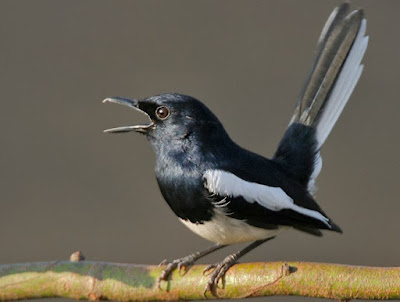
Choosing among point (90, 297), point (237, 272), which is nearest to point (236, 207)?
point (237, 272)

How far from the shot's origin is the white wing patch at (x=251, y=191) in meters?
1.91

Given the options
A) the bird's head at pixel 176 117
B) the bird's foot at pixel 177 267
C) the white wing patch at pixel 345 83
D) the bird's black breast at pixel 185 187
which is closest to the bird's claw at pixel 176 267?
the bird's foot at pixel 177 267

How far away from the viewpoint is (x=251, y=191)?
1.95m

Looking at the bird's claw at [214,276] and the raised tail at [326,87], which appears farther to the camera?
the raised tail at [326,87]

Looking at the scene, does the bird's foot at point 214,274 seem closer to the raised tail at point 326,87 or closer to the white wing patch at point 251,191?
the white wing patch at point 251,191

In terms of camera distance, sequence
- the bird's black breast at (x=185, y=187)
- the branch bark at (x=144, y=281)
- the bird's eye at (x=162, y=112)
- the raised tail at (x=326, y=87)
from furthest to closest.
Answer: the raised tail at (x=326, y=87) < the bird's eye at (x=162, y=112) < the bird's black breast at (x=185, y=187) < the branch bark at (x=144, y=281)

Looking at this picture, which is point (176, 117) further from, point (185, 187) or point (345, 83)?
point (345, 83)

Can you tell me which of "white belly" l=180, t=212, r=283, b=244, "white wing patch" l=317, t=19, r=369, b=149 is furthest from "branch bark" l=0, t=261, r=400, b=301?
"white wing patch" l=317, t=19, r=369, b=149

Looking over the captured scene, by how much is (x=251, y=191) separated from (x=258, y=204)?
0.14ft

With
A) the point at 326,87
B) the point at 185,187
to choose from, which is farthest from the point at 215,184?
the point at 326,87

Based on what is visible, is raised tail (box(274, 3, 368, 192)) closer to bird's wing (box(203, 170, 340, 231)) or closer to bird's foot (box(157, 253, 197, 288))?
bird's wing (box(203, 170, 340, 231))

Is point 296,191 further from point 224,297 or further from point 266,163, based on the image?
point 224,297

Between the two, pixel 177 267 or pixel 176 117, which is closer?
pixel 177 267

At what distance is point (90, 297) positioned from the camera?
1770 mm
